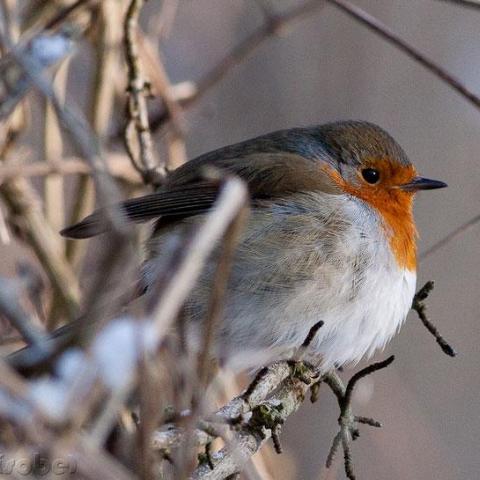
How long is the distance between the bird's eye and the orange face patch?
0.6 inches

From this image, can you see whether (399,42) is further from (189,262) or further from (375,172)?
(189,262)

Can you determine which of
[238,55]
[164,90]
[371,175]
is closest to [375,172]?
[371,175]

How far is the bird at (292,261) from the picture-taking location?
10.7 ft

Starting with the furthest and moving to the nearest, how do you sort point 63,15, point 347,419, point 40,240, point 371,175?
point 371,175
point 40,240
point 63,15
point 347,419

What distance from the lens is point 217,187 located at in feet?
11.3

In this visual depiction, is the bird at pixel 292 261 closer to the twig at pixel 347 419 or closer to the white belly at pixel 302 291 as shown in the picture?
the white belly at pixel 302 291

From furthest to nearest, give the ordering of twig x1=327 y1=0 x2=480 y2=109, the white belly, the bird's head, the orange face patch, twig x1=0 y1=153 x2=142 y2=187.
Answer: the bird's head → the orange face patch → the white belly → twig x1=0 y1=153 x2=142 y2=187 → twig x1=327 y1=0 x2=480 y2=109

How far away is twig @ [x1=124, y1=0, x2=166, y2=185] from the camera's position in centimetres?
330

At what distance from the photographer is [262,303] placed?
328cm

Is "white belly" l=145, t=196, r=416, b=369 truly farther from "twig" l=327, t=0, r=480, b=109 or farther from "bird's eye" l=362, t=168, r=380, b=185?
"twig" l=327, t=0, r=480, b=109

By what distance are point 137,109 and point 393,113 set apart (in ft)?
11.6

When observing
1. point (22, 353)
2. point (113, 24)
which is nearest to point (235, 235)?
point (22, 353)

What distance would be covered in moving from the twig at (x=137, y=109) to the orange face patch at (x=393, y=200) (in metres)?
0.76

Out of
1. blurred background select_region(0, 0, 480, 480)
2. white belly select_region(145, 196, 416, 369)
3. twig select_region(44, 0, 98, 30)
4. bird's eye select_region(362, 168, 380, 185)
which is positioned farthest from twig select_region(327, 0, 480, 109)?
blurred background select_region(0, 0, 480, 480)
